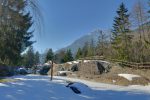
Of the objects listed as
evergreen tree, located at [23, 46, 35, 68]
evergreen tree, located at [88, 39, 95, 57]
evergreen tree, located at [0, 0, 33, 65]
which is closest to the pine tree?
evergreen tree, located at [88, 39, 95, 57]

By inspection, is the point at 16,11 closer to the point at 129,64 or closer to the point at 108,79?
the point at 108,79

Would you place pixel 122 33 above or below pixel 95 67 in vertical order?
above

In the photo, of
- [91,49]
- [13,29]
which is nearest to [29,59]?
[91,49]

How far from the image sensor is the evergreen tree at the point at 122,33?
42688mm

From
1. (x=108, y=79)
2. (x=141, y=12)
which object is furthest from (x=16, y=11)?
(x=141, y=12)

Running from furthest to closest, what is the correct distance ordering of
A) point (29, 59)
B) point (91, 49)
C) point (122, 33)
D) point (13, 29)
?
point (29, 59) → point (91, 49) → point (122, 33) → point (13, 29)

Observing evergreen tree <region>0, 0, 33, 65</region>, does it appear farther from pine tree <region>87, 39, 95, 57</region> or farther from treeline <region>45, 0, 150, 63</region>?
pine tree <region>87, 39, 95, 57</region>

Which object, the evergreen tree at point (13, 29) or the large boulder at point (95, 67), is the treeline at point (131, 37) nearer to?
the large boulder at point (95, 67)

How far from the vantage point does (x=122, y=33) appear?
46188 mm

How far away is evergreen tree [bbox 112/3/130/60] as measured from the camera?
140 ft

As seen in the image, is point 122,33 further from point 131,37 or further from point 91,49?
point 91,49

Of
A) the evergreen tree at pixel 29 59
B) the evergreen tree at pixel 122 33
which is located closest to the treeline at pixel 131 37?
the evergreen tree at pixel 122 33

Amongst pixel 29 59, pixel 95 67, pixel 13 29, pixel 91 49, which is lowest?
pixel 95 67

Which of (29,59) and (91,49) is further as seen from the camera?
(29,59)
